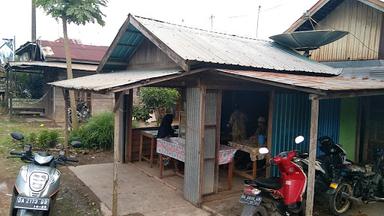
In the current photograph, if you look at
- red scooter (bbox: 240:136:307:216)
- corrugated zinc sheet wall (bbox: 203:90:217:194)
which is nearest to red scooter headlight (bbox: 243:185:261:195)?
red scooter (bbox: 240:136:307:216)

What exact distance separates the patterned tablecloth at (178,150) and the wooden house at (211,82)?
12.1 inches

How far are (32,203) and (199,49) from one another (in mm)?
4042

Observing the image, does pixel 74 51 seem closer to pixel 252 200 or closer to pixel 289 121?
pixel 289 121

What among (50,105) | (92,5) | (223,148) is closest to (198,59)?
(223,148)

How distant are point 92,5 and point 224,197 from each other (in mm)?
9488

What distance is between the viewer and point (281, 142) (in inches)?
289

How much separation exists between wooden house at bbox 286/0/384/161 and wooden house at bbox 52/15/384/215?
0.70m

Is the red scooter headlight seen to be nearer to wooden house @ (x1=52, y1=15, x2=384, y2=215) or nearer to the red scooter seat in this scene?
the red scooter seat

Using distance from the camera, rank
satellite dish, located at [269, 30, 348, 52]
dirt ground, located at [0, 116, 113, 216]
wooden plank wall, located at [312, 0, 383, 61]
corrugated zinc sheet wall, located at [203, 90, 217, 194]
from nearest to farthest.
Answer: dirt ground, located at [0, 116, 113, 216] → corrugated zinc sheet wall, located at [203, 90, 217, 194] → satellite dish, located at [269, 30, 348, 52] → wooden plank wall, located at [312, 0, 383, 61]

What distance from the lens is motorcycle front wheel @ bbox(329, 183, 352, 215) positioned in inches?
240

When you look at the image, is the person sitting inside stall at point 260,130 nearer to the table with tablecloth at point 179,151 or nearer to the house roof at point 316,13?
the table with tablecloth at point 179,151

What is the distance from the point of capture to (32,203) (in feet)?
15.2

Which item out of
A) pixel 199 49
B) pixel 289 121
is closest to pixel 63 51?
pixel 199 49

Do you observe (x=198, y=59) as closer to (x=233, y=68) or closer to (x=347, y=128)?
(x=233, y=68)
